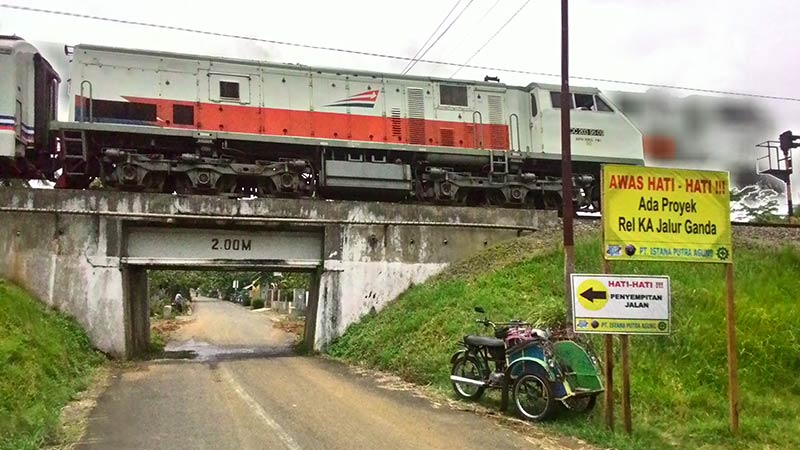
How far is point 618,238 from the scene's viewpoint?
7023 millimetres

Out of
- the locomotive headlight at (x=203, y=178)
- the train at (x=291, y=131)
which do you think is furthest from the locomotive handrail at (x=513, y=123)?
the locomotive headlight at (x=203, y=178)

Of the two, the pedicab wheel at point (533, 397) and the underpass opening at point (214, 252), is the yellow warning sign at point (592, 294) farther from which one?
the underpass opening at point (214, 252)

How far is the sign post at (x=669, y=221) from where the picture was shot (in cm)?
702

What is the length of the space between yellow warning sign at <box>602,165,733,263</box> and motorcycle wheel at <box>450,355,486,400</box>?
267cm

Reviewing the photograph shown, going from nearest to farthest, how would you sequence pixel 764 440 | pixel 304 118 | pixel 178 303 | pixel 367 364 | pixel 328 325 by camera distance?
pixel 764 440, pixel 367 364, pixel 328 325, pixel 304 118, pixel 178 303

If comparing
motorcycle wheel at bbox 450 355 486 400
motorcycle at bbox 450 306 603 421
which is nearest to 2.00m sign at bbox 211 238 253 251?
motorcycle wheel at bbox 450 355 486 400

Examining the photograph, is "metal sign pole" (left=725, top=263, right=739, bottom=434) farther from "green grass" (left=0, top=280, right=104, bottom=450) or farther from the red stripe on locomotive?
the red stripe on locomotive

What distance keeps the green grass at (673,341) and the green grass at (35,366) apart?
5.03m

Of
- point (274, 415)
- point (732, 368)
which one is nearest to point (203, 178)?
A: point (274, 415)

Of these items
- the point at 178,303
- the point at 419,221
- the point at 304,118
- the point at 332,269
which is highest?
the point at 304,118

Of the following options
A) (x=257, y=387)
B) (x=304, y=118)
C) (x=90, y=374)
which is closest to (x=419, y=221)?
(x=304, y=118)

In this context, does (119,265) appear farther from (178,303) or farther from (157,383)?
(178,303)

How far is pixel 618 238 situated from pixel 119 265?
33.4 feet

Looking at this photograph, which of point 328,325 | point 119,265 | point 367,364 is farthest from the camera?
point 328,325
